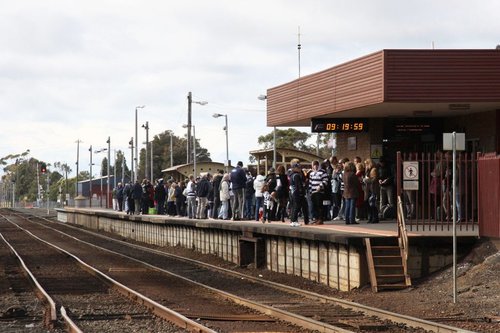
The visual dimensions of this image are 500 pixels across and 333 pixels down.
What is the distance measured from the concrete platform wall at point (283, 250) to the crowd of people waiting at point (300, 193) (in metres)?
0.84

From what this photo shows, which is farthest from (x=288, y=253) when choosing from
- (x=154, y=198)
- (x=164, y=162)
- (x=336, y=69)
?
(x=164, y=162)

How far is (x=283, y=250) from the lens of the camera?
2139cm

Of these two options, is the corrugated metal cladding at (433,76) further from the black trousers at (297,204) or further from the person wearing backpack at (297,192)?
the black trousers at (297,204)

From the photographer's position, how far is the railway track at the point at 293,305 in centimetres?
1209

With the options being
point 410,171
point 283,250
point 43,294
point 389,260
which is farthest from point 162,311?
point 283,250

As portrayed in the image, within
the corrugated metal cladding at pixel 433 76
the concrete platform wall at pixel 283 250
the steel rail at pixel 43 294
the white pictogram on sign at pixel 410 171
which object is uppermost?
the corrugated metal cladding at pixel 433 76

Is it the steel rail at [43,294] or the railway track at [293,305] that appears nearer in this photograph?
the railway track at [293,305]

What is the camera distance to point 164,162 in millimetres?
127625

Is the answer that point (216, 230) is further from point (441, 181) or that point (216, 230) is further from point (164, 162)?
point (164, 162)

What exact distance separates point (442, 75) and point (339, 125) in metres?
5.19

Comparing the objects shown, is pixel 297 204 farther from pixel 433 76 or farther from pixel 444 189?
pixel 433 76

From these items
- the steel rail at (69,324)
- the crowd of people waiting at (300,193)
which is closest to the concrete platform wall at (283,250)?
the crowd of people waiting at (300,193)

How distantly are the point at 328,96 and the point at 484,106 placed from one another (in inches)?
183

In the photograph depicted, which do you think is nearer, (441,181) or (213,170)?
(441,181)
